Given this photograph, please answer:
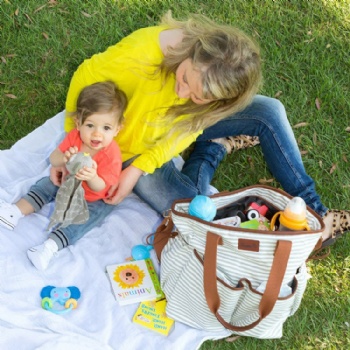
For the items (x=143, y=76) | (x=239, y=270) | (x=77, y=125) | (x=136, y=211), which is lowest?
(x=136, y=211)

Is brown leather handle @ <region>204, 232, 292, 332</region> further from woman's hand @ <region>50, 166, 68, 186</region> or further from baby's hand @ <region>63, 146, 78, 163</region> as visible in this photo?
woman's hand @ <region>50, 166, 68, 186</region>

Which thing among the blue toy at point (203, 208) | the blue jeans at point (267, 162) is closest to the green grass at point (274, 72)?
the blue jeans at point (267, 162)

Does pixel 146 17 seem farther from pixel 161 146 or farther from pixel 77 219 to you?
pixel 77 219

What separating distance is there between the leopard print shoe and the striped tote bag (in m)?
0.53

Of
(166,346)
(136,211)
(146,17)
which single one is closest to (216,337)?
(166,346)

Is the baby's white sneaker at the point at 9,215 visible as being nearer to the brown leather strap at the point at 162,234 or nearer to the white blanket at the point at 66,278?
the white blanket at the point at 66,278

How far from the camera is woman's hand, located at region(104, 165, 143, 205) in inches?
114

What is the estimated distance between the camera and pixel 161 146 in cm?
290

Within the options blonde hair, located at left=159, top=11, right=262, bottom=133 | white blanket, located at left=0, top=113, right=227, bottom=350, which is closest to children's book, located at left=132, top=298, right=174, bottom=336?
white blanket, located at left=0, top=113, right=227, bottom=350

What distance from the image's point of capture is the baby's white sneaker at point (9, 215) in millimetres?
2760

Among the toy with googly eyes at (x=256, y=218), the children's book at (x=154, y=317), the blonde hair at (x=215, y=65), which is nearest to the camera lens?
the blonde hair at (x=215, y=65)

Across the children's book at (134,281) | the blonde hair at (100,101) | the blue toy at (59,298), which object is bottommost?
the children's book at (134,281)

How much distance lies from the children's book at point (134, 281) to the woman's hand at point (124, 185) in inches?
13.7

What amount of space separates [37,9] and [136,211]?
1.51m
